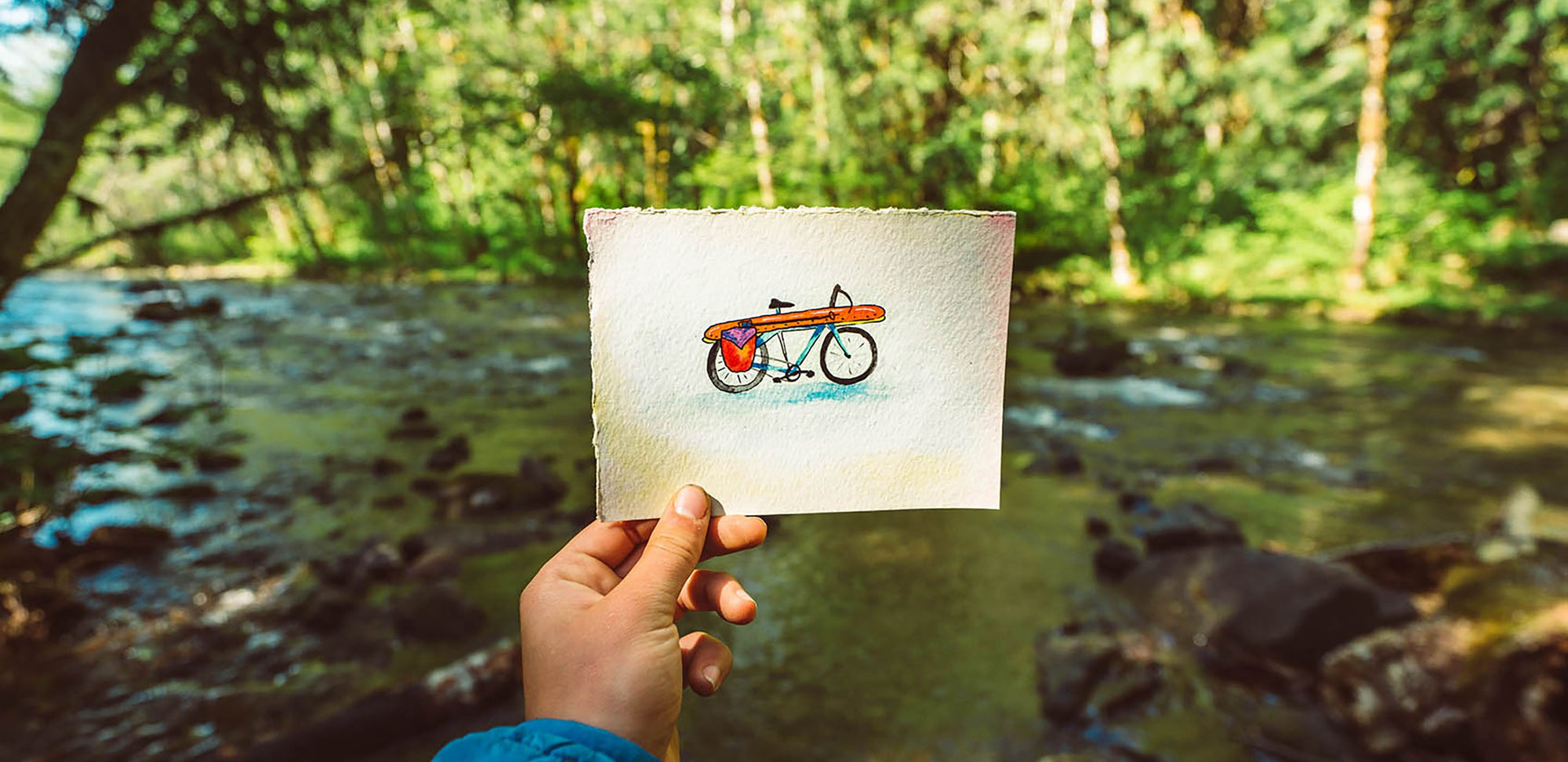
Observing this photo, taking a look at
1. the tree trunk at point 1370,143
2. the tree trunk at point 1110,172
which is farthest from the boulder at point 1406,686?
the tree trunk at point 1370,143

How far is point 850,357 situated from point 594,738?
663 millimetres

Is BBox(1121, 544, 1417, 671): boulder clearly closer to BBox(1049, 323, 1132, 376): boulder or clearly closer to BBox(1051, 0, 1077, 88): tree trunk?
BBox(1049, 323, 1132, 376): boulder

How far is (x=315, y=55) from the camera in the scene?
3379 millimetres

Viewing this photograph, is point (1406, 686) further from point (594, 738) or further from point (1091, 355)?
point (1091, 355)

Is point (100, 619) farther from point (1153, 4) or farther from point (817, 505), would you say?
point (1153, 4)

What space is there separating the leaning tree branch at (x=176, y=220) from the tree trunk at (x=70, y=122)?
0.31 ft

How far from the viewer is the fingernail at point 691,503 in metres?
1.13

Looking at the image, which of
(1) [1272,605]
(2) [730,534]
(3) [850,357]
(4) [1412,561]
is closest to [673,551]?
(2) [730,534]

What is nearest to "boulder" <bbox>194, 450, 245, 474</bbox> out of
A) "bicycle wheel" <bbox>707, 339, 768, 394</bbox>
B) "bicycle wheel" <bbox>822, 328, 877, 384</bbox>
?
"bicycle wheel" <bbox>707, 339, 768, 394</bbox>

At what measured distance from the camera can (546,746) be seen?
932mm

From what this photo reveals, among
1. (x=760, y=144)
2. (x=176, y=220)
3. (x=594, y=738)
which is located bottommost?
(x=594, y=738)

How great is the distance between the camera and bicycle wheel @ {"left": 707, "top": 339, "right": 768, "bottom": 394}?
3.77 feet

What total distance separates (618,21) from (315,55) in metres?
16.5

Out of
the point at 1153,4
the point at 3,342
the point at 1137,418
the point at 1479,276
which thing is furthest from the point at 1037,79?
the point at 3,342
